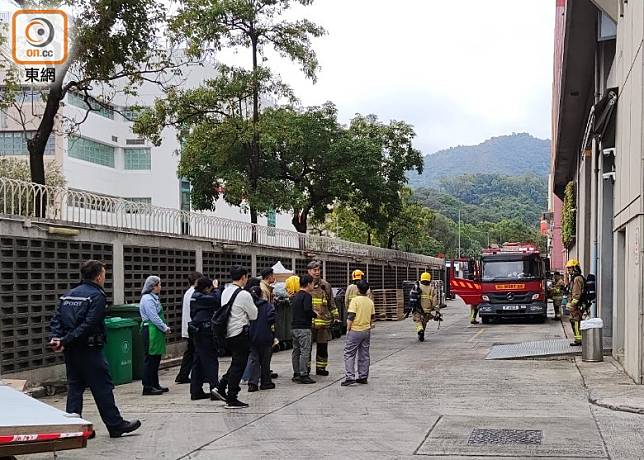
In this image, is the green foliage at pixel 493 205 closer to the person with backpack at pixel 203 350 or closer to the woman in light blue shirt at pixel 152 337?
the woman in light blue shirt at pixel 152 337

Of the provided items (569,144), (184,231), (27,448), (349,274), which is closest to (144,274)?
(184,231)

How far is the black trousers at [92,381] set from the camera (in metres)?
8.96

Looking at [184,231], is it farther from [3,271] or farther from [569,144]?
[569,144]

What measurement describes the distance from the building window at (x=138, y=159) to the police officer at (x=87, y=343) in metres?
54.9

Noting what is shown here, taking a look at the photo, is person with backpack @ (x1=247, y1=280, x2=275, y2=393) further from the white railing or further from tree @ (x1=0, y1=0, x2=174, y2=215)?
tree @ (x1=0, y1=0, x2=174, y2=215)

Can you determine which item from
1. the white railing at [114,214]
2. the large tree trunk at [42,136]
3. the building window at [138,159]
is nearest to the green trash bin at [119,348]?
the white railing at [114,214]

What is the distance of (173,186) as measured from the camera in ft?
201

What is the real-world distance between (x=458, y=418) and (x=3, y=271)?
21.8 feet

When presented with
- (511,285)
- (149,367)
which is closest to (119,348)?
(149,367)

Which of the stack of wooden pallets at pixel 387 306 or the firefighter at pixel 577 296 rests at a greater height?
the firefighter at pixel 577 296

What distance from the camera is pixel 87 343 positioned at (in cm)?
894

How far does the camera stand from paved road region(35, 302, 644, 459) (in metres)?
8.39

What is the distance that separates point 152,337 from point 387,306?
904 inches

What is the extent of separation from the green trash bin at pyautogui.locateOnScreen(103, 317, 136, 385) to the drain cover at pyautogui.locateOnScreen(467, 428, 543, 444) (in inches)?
254
